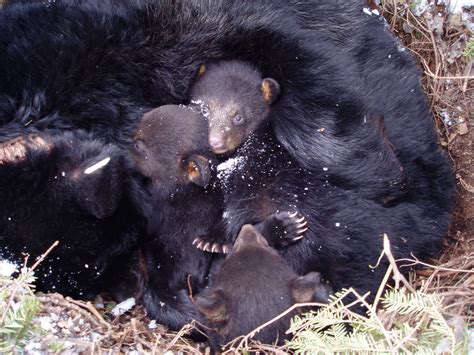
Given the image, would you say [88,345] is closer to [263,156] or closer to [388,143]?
[263,156]

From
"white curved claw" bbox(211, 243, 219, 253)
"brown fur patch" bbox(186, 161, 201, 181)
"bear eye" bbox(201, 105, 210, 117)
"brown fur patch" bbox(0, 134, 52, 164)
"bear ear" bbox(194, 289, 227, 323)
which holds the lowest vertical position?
"white curved claw" bbox(211, 243, 219, 253)

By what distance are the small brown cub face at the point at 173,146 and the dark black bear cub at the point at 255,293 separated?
0.61 metres

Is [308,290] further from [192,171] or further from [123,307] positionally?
[123,307]

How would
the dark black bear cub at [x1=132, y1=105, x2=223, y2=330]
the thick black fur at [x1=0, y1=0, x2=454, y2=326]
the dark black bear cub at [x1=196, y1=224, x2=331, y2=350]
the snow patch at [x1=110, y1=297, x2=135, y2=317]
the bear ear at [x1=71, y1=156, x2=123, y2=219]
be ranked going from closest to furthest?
the dark black bear cub at [x1=196, y1=224, x2=331, y2=350], the bear ear at [x1=71, y1=156, x2=123, y2=219], the thick black fur at [x1=0, y1=0, x2=454, y2=326], the dark black bear cub at [x1=132, y1=105, x2=223, y2=330], the snow patch at [x1=110, y1=297, x2=135, y2=317]

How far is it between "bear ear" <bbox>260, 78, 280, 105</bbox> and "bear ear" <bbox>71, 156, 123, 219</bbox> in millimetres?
1005

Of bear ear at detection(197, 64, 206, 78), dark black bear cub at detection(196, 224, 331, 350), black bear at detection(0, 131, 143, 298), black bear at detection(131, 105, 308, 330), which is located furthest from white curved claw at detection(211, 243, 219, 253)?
bear ear at detection(197, 64, 206, 78)

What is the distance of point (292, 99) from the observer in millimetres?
4023

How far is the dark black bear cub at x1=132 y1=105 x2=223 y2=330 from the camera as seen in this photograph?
12.9 ft

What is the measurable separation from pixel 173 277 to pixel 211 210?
0.46 meters

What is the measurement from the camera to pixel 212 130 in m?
4.04

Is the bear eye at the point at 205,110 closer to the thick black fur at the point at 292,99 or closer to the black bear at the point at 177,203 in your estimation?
the black bear at the point at 177,203

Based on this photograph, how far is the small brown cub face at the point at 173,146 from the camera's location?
12.8 ft

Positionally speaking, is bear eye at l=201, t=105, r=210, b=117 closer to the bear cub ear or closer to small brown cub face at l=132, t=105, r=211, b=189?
small brown cub face at l=132, t=105, r=211, b=189

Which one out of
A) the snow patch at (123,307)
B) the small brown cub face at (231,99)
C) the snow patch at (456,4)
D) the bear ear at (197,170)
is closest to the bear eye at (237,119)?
the small brown cub face at (231,99)
